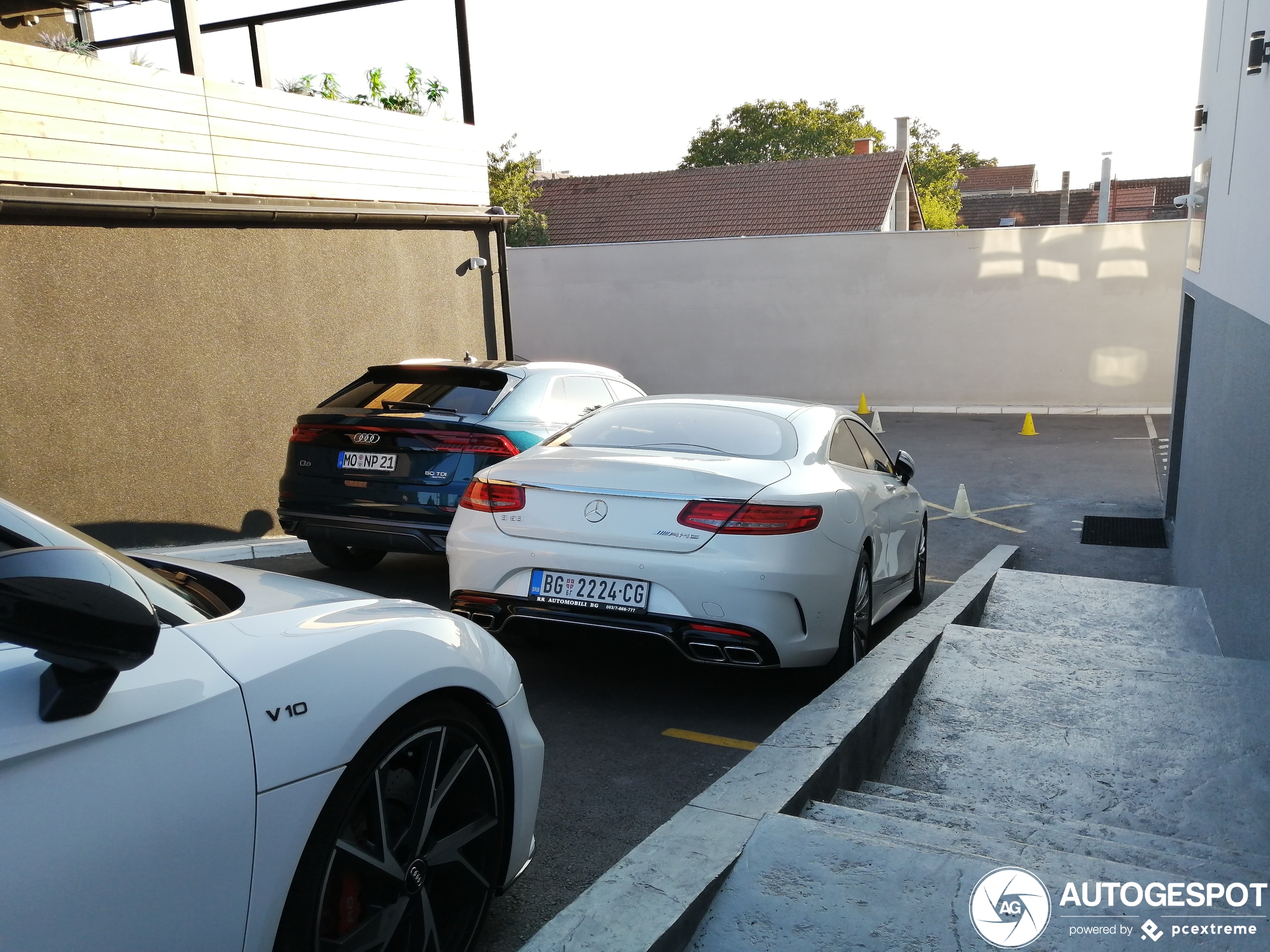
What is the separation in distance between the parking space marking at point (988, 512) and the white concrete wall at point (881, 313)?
7530 millimetres

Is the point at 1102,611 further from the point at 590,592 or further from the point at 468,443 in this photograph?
the point at 468,443

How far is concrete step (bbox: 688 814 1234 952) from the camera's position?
221 centimetres

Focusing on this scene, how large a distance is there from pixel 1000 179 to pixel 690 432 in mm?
97081

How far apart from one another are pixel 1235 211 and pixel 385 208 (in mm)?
7760

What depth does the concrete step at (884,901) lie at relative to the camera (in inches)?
87.0

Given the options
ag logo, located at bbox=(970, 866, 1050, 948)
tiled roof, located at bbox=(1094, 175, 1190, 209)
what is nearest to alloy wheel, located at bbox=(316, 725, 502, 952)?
ag logo, located at bbox=(970, 866, 1050, 948)

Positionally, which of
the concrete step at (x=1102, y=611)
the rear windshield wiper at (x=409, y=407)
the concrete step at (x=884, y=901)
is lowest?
the concrete step at (x=1102, y=611)

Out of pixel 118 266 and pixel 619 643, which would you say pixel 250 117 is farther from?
pixel 619 643

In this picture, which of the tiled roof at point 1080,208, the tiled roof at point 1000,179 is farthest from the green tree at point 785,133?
the tiled roof at point 1000,179

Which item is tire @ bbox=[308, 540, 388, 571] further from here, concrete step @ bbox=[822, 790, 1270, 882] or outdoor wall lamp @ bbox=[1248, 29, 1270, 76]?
outdoor wall lamp @ bbox=[1248, 29, 1270, 76]

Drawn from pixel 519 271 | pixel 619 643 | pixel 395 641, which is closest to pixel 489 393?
pixel 619 643

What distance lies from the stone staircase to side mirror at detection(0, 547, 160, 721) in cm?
140

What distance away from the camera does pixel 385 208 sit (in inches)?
430

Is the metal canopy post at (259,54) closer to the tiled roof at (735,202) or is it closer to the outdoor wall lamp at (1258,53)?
the outdoor wall lamp at (1258,53)
